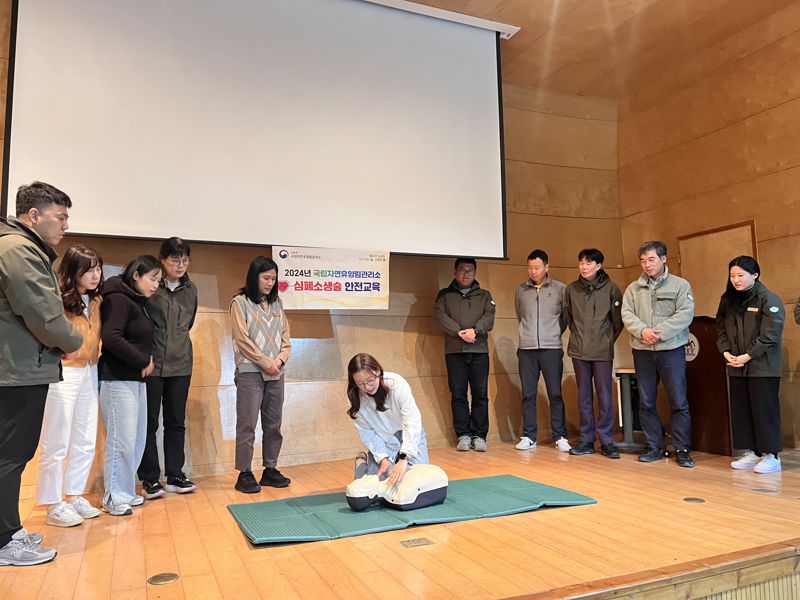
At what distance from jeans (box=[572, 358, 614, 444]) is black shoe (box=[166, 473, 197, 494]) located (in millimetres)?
2644

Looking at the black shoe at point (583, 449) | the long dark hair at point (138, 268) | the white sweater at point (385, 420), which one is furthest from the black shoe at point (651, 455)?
the long dark hair at point (138, 268)

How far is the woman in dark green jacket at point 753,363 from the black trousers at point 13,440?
3668 millimetres

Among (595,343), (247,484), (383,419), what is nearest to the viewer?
(383,419)

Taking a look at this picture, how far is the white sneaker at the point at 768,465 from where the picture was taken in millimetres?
3458

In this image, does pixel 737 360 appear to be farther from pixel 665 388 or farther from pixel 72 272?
pixel 72 272

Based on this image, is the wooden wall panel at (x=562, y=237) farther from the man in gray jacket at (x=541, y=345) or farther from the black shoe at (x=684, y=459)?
the black shoe at (x=684, y=459)

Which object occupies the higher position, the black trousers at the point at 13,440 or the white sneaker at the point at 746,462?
the black trousers at the point at 13,440

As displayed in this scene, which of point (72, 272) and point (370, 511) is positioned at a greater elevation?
→ point (72, 272)

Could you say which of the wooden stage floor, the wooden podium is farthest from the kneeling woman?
the wooden podium

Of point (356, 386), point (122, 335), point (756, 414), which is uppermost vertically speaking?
point (122, 335)

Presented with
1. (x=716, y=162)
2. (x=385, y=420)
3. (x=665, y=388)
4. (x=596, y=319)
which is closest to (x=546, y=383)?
(x=596, y=319)

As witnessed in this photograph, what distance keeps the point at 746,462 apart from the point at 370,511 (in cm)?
238

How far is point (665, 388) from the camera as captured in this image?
390 cm

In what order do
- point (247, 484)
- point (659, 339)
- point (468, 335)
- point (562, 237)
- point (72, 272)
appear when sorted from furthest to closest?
point (562, 237) < point (468, 335) < point (659, 339) < point (247, 484) < point (72, 272)
